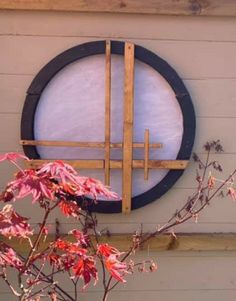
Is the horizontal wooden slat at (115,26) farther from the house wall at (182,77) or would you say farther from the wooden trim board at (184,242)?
the wooden trim board at (184,242)

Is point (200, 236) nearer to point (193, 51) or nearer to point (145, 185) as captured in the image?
point (145, 185)

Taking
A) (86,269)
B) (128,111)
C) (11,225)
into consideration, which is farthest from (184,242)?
(11,225)

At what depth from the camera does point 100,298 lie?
310 cm

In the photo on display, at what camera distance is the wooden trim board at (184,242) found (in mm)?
3025

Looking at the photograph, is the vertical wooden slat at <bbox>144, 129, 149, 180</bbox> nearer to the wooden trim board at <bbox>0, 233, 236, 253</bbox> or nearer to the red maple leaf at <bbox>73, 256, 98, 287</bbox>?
the wooden trim board at <bbox>0, 233, 236, 253</bbox>

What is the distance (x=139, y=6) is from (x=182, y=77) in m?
0.44

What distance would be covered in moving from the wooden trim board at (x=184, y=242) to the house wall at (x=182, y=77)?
0.05 meters

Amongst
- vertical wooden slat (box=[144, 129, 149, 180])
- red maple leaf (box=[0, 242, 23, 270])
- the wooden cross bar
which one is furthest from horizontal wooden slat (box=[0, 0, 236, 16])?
red maple leaf (box=[0, 242, 23, 270])

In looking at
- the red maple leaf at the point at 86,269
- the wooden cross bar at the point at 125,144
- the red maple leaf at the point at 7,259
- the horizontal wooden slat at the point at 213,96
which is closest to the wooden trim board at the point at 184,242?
the wooden cross bar at the point at 125,144

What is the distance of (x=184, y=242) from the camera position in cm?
306

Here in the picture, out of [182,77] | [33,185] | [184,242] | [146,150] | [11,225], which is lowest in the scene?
[184,242]

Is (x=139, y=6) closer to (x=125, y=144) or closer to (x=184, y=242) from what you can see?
(x=125, y=144)

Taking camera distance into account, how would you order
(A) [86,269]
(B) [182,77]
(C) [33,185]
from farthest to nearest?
(B) [182,77] < (A) [86,269] < (C) [33,185]

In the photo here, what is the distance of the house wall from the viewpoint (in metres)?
2.96
